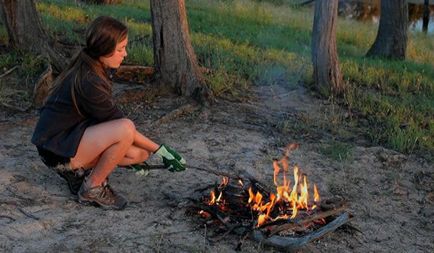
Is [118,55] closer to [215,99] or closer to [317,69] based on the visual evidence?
[215,99]

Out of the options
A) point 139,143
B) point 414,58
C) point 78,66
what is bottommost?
point 414,58

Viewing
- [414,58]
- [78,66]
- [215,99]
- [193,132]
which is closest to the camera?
[78,66]

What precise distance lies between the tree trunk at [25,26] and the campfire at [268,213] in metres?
3.70

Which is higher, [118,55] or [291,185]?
[118,55]

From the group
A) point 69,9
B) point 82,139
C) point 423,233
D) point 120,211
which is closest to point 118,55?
point 82,139

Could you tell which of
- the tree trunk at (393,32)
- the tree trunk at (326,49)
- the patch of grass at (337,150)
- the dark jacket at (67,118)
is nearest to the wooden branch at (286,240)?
the dark jacket at (67,118)

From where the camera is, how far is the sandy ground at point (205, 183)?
453cm

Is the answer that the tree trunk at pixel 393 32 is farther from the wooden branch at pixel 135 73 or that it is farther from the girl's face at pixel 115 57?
the girl's face at pixel 115 57

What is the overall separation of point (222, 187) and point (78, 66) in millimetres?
1402

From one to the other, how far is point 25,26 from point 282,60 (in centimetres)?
377

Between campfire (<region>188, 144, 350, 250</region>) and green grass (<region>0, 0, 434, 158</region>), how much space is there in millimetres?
2480

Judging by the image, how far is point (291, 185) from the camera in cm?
578

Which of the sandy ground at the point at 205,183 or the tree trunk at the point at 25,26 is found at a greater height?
the tree trunk at the point at 25,26

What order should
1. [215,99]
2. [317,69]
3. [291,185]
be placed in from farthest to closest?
1. [317,69]
2. [215,99]
3. [291,185]
